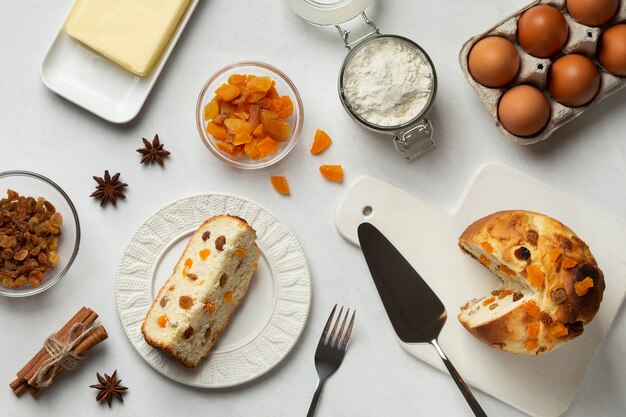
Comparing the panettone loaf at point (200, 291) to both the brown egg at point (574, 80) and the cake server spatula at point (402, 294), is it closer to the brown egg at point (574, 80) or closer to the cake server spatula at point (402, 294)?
the cake server spatula at point (402, 294)

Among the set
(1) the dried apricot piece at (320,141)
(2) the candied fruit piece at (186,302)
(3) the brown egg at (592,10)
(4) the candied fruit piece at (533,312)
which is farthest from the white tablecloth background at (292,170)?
(4) the candied fruit piece at (533,312)

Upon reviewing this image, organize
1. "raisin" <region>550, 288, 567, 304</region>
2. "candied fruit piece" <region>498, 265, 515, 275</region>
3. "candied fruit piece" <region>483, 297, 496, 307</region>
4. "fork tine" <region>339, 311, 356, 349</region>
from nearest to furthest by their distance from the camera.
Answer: "raisin" <region>550, 288, 567, 304</region> < "candied fruit piece" <region>498, 265, 515, 275</region> < "candied fruit piece" <region>483, 297, 496, 307</region> < "fork tine" <region>339, 311, 356, 349</region>

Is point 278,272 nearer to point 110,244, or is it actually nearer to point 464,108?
point 110,244

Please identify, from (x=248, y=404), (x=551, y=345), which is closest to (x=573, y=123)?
(x=551, y=345)

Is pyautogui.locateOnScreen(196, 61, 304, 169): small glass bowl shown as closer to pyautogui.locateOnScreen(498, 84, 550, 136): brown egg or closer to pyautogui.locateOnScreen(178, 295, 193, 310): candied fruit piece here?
pyautogui.locateOnScreen(178, 295, 193, 310): candied fruit piece

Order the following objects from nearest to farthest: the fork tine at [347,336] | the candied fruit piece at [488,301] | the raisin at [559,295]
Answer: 1. the raisin at [559,295]
2. the candied fruit piece at [488,301]
3. the fork tine at [347,336]

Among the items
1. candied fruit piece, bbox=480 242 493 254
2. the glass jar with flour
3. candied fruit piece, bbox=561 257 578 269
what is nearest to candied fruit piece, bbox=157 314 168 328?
the glass jar with flour
